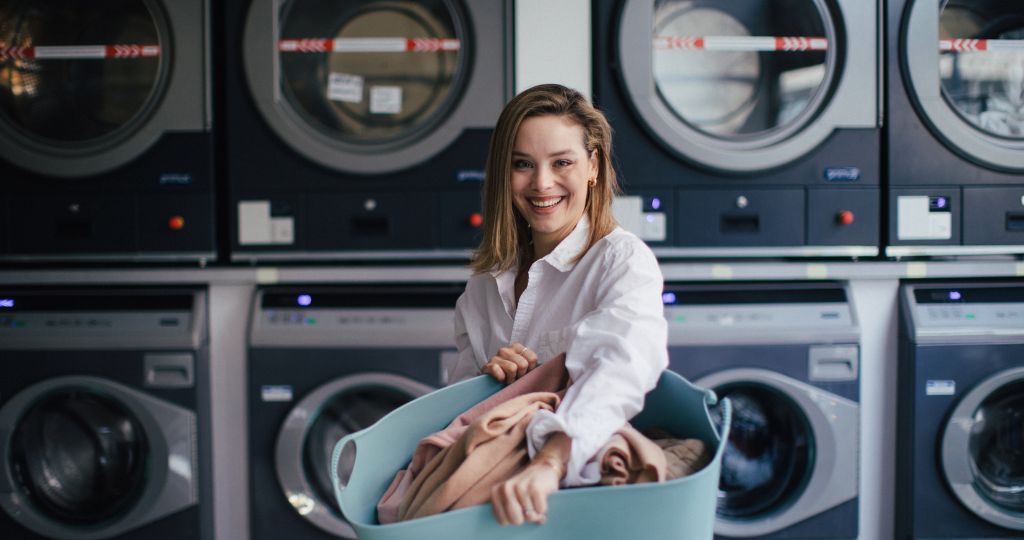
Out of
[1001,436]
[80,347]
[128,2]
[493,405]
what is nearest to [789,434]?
[1001,436]

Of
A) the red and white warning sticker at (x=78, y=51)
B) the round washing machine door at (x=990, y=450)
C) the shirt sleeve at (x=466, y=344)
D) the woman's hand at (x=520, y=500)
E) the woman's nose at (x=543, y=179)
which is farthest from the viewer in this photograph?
the red and white warning sticker at (x=78, y=51)

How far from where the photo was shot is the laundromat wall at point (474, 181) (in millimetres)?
2191

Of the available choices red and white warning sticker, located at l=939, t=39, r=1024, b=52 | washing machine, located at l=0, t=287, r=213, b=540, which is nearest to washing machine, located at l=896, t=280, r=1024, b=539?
red and white warning sticker, located at l=939, t=39, r=1024, b=52

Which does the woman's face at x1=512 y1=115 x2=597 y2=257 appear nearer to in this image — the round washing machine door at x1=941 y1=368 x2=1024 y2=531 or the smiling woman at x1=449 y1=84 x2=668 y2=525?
the smiling woman at x1=449 y1=84 x2=668 y2=525

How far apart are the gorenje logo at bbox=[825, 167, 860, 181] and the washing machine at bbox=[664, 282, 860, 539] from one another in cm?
29

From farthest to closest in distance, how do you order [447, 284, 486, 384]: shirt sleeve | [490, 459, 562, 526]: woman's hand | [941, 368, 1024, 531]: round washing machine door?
[941, 368, 1024, 531]: round washing machine door
[447, 284, 486, 384]: shirt sleeve
[490, 459, 562, 526]: woman's hand

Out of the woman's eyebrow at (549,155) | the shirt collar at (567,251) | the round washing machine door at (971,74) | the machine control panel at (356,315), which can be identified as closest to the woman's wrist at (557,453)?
the shirt collar at (567,251)

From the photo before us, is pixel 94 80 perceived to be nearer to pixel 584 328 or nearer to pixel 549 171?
pixel 549 171

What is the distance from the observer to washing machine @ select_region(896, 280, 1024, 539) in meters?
2.14

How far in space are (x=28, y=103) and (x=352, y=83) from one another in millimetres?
947

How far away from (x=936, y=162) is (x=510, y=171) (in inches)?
59.9

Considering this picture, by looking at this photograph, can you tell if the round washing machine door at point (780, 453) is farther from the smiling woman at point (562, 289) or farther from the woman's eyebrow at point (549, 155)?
the woman's eyebrow at point (549, 155)

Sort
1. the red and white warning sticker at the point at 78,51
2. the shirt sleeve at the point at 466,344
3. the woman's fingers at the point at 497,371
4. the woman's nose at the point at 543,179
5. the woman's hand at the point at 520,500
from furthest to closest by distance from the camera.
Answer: the red and white warning sticker at the point at 78,51, the shirt sleeve at the point at 466,344, the woman's nose at the point at 543,179, the woman's fingers at the point at 497,371, the woman's hand at the point at 520,500

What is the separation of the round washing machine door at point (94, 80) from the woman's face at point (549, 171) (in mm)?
1327
